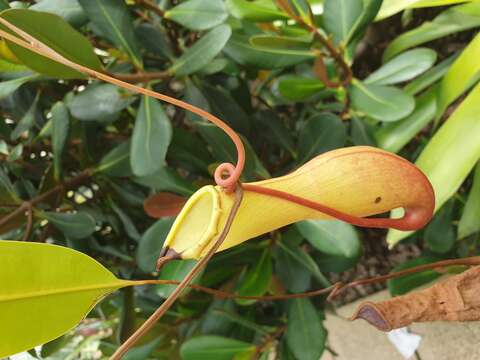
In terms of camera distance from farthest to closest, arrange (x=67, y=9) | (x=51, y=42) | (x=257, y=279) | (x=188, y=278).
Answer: (x=257, y=279) < (x=67, y=9) < (x=51, y=42) < (x=188, y=278)

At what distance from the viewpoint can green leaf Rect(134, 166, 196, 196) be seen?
0.67 m

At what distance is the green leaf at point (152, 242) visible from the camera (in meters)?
0.66

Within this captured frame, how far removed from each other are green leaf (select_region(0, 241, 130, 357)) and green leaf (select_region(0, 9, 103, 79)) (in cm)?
26

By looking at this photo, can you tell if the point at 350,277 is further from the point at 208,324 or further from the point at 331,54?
the point at 331,54

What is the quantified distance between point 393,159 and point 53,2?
19.0 inches

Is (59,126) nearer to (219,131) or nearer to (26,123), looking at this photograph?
(26,123)

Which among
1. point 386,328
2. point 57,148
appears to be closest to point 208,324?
point 57,148

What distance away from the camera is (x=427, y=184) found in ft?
1.16

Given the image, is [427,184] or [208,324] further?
[208,324]

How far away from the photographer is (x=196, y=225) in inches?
12.6

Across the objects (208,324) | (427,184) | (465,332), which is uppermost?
(427,184)

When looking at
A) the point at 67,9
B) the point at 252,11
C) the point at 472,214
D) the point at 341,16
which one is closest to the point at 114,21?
the point at 67,9

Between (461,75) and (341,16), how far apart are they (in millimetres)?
158

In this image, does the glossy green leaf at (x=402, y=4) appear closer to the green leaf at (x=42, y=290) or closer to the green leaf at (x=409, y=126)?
the green leaf at (x=409, y=126)
